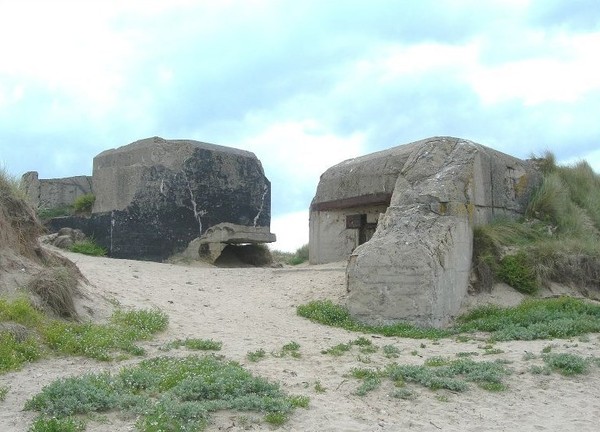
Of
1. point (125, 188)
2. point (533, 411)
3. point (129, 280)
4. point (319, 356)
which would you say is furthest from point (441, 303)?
point (125, 188)

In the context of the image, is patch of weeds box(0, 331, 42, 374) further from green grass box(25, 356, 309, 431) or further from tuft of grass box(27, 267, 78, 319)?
tuft of grass box(27, 267, 78, 319)

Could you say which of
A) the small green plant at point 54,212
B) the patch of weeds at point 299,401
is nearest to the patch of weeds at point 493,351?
the patch of weeds at point 299,401

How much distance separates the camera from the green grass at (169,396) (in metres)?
5.47

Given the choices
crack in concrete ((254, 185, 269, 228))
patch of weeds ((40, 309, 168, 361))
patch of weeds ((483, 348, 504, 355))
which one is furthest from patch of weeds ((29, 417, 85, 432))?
crack in concrete ((254, 185, 269, 228))

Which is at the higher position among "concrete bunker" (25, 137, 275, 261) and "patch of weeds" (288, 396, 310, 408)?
"concrete bunker" (25, 137, 275, 261)

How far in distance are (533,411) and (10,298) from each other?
5632 mm

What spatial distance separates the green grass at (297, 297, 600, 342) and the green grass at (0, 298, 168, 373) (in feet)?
7.65

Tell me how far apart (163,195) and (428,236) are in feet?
22.9

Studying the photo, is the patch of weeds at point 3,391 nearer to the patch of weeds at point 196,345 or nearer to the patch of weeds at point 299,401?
the patch of weeds at point 196,345

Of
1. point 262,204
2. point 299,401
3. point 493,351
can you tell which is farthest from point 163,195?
point 299,401

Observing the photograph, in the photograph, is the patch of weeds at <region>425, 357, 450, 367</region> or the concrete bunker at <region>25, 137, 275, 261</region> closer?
the patch of weeds at <region>425, 357, 450, 367</region>

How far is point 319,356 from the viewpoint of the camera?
795cm

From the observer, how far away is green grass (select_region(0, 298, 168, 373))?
698cm

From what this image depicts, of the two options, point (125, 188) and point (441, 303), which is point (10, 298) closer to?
point (441, 303)
